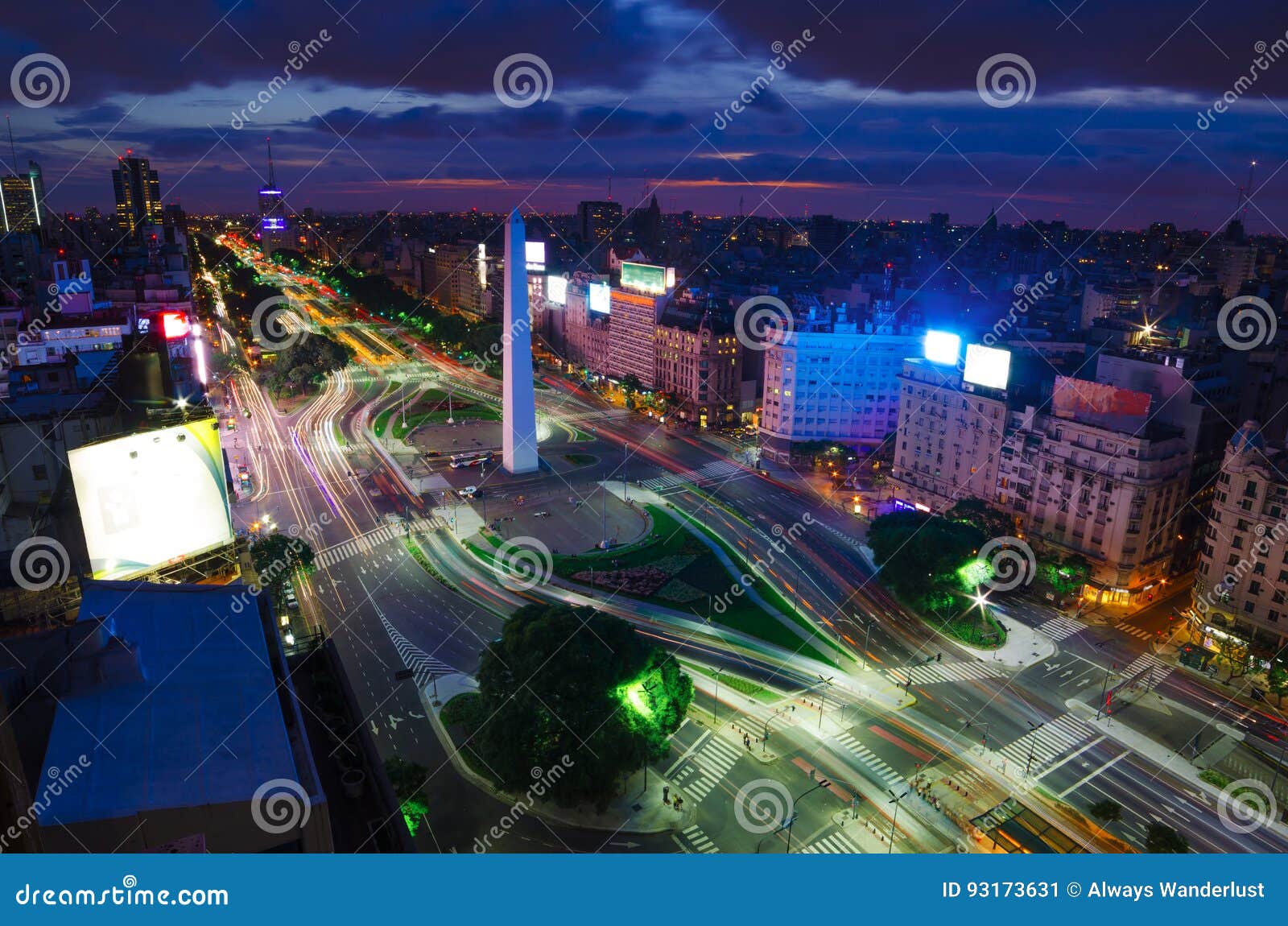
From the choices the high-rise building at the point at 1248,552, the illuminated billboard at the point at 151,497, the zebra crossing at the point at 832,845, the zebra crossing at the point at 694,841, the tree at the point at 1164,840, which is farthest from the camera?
the high-rise building at the point at 1248,552

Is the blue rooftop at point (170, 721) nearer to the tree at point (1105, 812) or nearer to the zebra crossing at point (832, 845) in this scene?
the zebra crossing at point (832, 845)

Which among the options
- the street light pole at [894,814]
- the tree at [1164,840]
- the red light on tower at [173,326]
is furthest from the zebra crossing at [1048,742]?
the red light on tower at [173,326]

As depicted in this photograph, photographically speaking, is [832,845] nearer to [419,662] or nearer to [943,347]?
[419,662]

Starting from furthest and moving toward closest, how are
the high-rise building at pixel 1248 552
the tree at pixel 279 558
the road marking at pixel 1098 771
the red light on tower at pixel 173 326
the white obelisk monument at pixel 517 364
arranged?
the white obelisk monument at pixel 517 364
the red light on tower at pixel 173 326
the tree at pixel 279 558
the high-rise building at pixel 1248 552
the road marking at pixel 1098 771

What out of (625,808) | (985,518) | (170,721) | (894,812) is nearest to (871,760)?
(894,812)

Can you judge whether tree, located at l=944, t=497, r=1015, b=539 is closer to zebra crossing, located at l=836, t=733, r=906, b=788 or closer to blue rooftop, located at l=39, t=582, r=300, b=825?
zebra crossing, located at l=836, t=733, r=906, b=788

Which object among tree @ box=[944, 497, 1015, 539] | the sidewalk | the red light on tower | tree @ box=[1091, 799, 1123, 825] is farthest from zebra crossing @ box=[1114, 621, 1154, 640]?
the red light on tower
